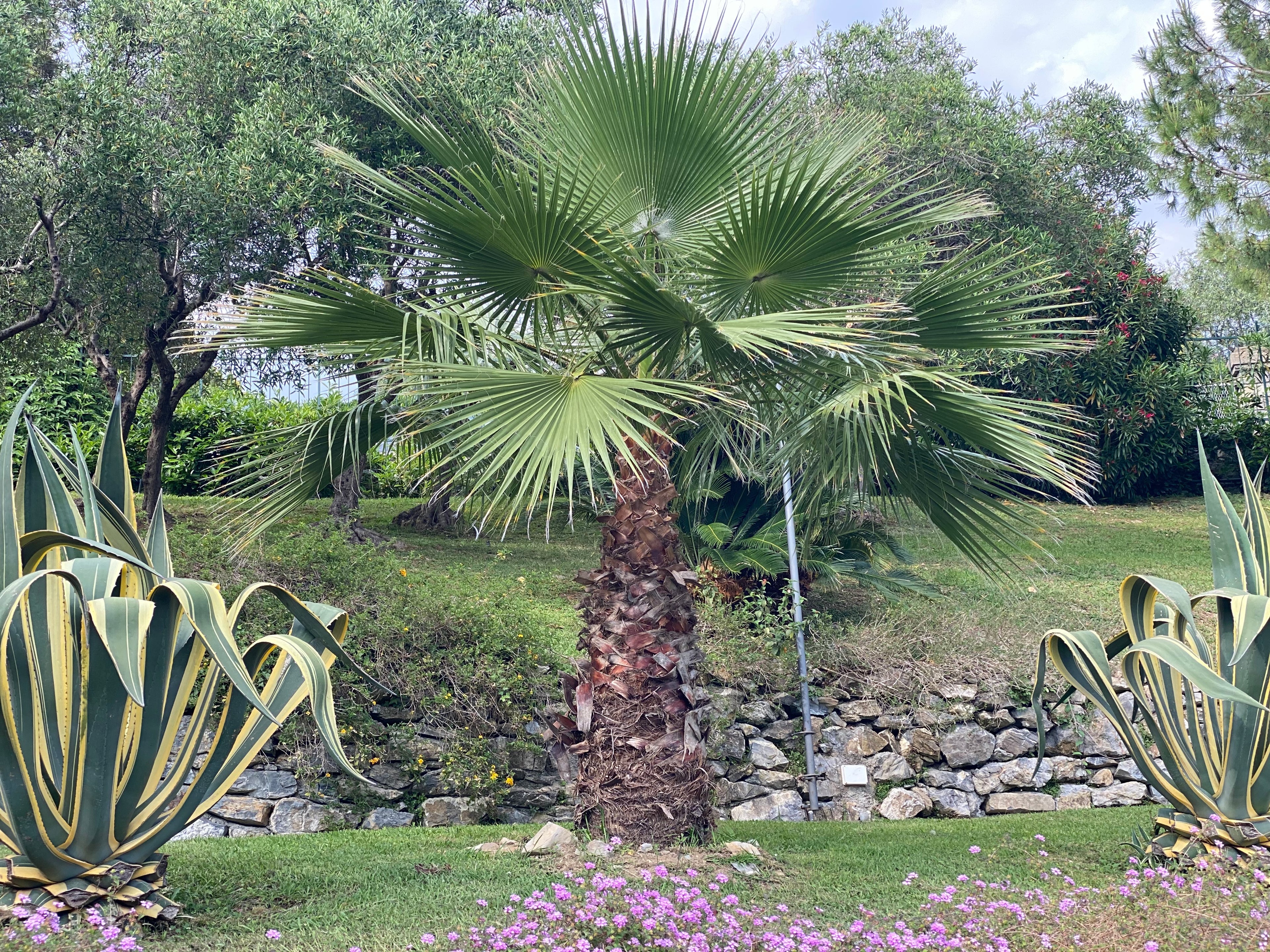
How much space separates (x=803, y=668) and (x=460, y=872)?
3.86 meters

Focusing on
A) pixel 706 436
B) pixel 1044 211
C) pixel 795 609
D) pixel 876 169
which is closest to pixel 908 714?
pixel 795 609

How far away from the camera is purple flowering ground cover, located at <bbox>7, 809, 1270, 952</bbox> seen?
3.74 meters

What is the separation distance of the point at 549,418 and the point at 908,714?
5.02 meters

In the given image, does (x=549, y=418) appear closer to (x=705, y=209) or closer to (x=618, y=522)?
(x=618, y=522)

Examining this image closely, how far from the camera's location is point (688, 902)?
4.30m

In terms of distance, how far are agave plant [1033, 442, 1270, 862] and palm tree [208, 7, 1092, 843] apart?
27.2 inches

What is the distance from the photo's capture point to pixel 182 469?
14.6m

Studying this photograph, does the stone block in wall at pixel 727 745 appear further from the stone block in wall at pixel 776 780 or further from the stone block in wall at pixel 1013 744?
the stone block in wall at pixel 1013 744

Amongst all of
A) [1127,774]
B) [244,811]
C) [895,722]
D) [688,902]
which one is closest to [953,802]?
[895,722]

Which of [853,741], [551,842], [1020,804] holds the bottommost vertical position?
[1020,804]

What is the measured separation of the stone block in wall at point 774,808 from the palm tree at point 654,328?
2517mm

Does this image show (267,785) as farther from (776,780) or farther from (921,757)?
(921,757)

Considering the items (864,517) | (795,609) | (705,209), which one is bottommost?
(795,609)

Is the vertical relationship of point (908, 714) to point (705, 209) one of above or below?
below
